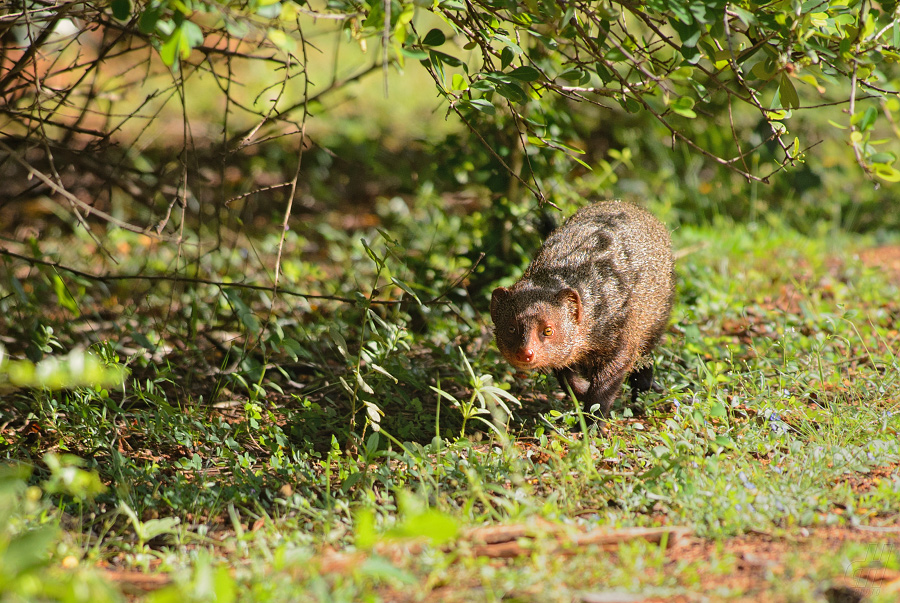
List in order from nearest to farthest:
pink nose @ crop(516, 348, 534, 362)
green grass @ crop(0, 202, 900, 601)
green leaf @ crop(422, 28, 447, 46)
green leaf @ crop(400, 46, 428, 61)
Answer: green grass @ crop(0, 202, 900, 601) → green leaf @ crop(400, 46, 428, 61) → green leaf @ crop(422, 28, 447, 46) → pink nose @ crop(516, 348, 534, 362)

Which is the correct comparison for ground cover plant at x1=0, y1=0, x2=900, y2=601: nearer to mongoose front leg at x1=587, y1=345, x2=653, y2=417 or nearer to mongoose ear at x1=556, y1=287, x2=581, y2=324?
mongoose front leg at x1=587, y1=345, x2=653, y2=417

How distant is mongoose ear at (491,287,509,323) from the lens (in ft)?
11.9

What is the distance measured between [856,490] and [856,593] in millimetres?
745

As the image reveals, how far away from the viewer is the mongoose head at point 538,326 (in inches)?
136

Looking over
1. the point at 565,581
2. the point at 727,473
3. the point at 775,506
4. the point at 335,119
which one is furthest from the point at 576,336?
the point at 335,119

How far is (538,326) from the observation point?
136 inches

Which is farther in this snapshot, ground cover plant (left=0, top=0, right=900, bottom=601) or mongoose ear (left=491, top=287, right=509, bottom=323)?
mongoose ear (left=491, top=287, right=509, bottom=323)

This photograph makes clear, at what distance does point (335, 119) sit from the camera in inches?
353

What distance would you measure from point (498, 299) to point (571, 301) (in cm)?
35

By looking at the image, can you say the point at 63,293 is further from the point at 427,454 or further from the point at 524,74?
the point at 524,74

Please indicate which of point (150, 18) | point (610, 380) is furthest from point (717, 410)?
point (150, 18)

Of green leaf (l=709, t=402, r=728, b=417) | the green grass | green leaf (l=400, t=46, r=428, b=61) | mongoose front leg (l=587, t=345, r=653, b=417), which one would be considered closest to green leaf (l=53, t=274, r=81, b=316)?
the green grass

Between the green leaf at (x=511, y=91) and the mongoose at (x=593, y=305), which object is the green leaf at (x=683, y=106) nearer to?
the green leaf at (x=511, y=91)

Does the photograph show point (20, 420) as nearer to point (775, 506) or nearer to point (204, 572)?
point (204, 572)
